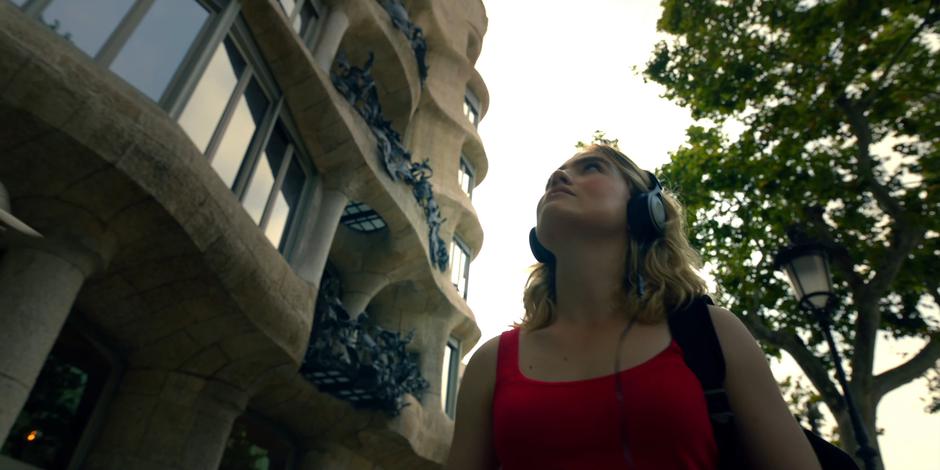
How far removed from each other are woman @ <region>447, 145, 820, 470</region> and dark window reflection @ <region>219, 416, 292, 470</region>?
10.1 m

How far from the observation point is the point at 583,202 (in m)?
2.46

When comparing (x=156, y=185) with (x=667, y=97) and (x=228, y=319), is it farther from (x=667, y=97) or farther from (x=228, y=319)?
(x=667, y=97)

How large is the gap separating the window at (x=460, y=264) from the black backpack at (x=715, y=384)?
1880cm

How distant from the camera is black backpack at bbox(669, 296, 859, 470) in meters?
1.76

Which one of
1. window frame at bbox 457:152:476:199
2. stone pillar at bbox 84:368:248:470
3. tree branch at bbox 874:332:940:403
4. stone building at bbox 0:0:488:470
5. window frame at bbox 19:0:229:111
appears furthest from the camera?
window frame at bbox 457:152:476:199

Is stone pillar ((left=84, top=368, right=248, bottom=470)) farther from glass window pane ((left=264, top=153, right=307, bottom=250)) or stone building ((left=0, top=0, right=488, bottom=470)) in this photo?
glass window pane ((left=264, top=153, right=307, bottom=250))

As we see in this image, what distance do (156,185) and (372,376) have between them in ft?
19.6

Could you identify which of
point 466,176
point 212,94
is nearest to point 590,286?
point 212,94

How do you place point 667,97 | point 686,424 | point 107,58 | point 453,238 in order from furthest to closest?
point 453,238 → point 667,97 → point 107,58 → point 686,424

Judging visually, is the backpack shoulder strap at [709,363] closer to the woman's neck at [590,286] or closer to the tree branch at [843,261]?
the woman's neck at [590,286]

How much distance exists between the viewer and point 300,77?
34.5ft

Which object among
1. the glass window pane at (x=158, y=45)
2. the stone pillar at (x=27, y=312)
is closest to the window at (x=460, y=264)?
the glass window pane at (x=158, y=45)

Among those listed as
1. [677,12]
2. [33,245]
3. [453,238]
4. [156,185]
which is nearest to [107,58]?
[156,185]

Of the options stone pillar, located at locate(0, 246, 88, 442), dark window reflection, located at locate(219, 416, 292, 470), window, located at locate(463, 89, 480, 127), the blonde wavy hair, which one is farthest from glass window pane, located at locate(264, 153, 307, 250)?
window, located at locate(463, 89, 480, 127)
